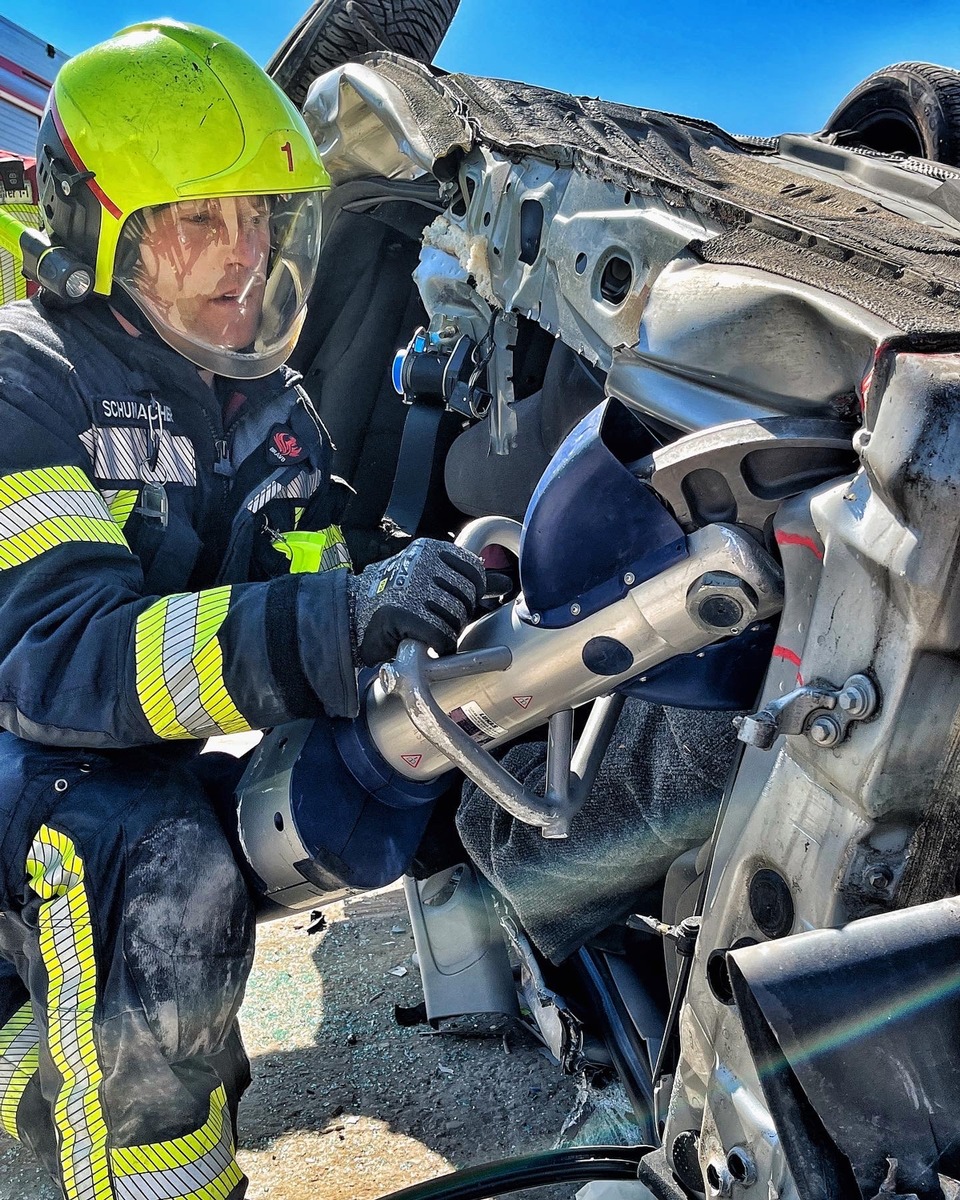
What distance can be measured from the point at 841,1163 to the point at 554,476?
0.73 m

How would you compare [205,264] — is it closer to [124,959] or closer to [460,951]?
[124,959]

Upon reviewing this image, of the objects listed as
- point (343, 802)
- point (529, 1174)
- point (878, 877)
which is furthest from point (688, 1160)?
point (343, 802)

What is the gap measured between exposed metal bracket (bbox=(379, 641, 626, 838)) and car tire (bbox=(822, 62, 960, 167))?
5.14 ft

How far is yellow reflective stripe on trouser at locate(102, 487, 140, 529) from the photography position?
67.0 inches

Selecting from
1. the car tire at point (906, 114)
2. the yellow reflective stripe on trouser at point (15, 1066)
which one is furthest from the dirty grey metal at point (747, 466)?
the car tire at point (906, 114)

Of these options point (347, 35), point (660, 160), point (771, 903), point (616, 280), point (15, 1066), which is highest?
point (347, 35)

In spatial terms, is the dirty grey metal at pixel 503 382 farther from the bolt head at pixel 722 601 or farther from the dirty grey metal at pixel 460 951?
the bolt head at pixel 722 601

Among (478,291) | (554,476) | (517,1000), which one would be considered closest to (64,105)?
(478,291)

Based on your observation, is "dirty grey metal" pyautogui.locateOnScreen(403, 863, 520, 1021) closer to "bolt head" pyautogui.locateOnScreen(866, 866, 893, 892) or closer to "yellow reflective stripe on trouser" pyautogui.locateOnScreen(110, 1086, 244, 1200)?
"yellow reflective stripe on trouser" pyautogui.locateOnScreen(110, 1086, 244, 1200)

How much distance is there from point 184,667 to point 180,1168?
73 centimetres

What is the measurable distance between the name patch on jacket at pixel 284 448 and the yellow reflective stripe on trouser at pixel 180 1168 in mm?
1088

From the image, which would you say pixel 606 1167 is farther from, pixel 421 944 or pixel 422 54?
pixel 422 54

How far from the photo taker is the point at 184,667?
4.81ft

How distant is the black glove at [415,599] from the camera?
136 centimetres
